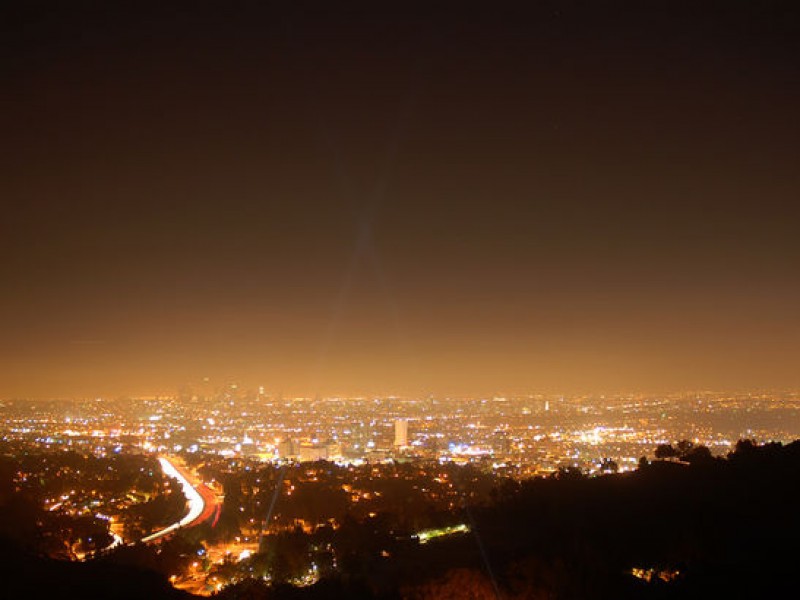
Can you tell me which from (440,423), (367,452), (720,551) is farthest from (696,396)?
(720,551)

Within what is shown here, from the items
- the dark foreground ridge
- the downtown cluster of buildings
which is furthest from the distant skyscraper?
the dark foreground ridge

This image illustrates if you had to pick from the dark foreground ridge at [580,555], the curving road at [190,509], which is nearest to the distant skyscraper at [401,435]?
the curving road at [190,509]

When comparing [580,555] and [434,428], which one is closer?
[580,555]

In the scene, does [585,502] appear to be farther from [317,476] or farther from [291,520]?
[317,476]

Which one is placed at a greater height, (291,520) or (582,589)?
(582,589)

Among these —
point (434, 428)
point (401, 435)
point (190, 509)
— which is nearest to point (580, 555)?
point (190, 509)

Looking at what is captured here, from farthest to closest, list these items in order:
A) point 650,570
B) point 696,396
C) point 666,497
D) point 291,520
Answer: point 696,396 < point 291,520 < point 666,497 < point 650,570

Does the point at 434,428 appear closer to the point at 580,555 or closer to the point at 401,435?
the point at 401,435

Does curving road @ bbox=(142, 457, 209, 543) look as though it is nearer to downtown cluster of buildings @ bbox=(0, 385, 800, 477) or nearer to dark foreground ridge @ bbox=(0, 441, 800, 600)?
dark foreground ridge @ bbox=(0, 441, 800, 600)
